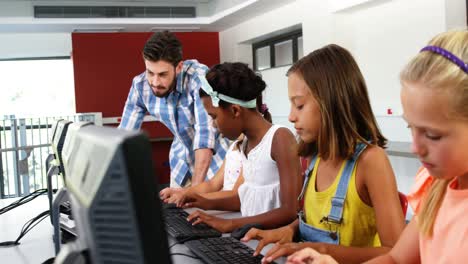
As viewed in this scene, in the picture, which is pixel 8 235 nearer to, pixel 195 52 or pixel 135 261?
pixel 135 261

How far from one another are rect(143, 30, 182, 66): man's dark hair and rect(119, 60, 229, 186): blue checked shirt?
109mm

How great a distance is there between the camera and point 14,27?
6.76 m

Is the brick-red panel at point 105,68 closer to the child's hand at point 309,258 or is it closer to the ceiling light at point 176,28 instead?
the ceiling light at point 176,28

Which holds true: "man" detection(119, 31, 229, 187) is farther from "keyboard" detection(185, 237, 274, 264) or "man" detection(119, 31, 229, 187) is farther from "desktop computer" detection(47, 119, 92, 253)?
"keyboard" detection(185, 237, 274, 264)

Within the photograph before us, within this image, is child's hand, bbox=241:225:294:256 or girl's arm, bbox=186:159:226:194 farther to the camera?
girl's arm, bbox=186:159:226:194

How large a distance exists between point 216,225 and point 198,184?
74 centimetres

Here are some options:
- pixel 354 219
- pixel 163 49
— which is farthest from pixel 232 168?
pixel 354 219

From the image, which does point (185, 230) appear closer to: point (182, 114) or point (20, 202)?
point (182, 114)

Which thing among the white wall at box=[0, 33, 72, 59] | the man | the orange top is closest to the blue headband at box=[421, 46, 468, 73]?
the orange top

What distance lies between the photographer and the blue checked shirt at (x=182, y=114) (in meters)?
2.42

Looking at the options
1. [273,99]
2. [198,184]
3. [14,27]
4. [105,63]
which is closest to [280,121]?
[273,99]

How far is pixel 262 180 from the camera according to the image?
185 centimetres

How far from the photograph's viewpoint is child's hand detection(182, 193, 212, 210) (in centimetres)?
188

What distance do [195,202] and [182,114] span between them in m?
0.71
